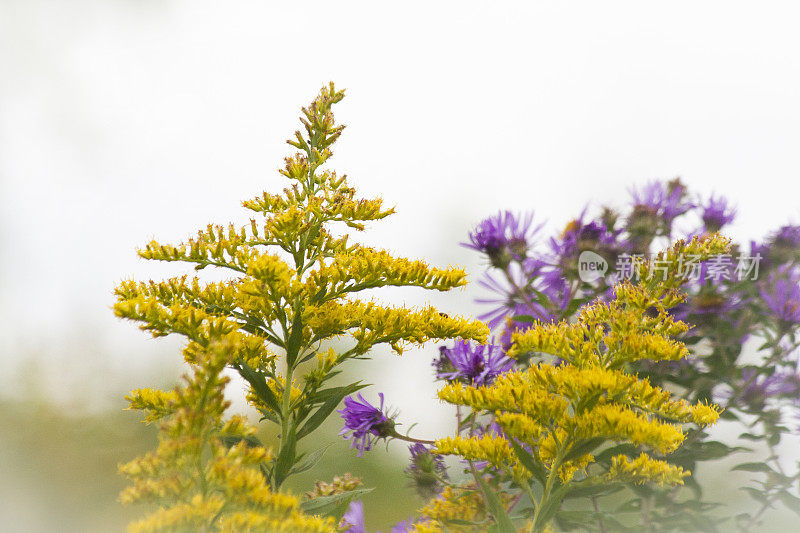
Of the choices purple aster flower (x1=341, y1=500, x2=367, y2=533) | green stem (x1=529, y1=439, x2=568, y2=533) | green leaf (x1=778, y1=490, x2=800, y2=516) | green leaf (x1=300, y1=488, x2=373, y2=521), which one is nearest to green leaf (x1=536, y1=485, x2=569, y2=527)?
green stem (x1=529, y1=439, x2=568, y2=533)

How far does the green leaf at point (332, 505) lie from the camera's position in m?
0.71

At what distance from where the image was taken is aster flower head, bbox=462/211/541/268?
109 cm

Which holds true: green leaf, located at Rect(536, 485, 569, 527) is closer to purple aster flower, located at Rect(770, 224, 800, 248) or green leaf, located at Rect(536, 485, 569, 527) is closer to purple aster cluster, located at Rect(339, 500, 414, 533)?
purple aster cluster, located at Rect(339, 500, 414, 533)

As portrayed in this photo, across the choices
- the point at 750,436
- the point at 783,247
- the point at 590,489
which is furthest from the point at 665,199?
the point at 590,489

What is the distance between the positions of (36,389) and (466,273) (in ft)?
6.27

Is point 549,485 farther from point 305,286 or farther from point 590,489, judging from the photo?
point 305,286

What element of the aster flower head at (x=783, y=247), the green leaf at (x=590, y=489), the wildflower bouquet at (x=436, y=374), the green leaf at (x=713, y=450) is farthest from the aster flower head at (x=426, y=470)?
the aster flower head at (x=783, y=247)

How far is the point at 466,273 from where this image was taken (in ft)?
2.62

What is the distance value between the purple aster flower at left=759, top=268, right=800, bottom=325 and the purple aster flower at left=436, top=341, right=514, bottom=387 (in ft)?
1.47

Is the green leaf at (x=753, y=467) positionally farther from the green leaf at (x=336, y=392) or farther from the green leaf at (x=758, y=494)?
the green leaf at (x=336, y=392)

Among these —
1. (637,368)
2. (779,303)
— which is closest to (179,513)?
(637,368)

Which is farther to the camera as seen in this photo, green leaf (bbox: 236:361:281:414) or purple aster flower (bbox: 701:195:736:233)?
purple aster flower (bbox: 701:195:736:233)

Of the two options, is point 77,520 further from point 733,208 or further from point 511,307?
point 733,208

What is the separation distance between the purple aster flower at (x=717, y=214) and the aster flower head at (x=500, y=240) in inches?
12.6
